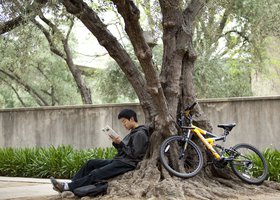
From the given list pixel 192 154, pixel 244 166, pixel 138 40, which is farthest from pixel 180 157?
pixel 138 40

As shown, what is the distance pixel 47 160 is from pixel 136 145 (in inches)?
210

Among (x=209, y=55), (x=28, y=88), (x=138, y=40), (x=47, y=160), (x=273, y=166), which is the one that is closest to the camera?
(x=138, y=40)

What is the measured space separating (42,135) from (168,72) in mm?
8039

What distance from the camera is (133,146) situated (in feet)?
26.7

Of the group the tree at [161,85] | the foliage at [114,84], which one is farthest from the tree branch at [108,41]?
the foliage at [114,84]

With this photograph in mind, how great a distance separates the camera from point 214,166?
847 centimetres

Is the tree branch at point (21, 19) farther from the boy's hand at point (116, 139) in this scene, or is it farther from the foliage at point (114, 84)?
the foliage at point (114, 84)

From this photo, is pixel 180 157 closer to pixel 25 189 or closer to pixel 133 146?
pixel 133 146

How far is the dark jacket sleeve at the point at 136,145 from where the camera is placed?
809 centimetres

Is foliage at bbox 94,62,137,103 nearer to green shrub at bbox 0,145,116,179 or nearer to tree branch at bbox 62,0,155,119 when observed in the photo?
green shrub at bbox 0,145,116,179

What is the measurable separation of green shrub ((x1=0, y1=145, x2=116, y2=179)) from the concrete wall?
1.43 m

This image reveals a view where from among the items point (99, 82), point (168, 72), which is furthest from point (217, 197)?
point (99, 82)

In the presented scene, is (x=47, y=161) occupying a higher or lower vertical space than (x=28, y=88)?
lower

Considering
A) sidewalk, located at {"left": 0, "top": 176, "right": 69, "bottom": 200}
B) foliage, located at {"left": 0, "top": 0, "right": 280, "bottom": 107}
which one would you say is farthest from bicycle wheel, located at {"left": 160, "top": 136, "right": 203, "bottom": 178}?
foliage, located at {"left": 0, "top": 0, "right": 280, "bottom": 107}
